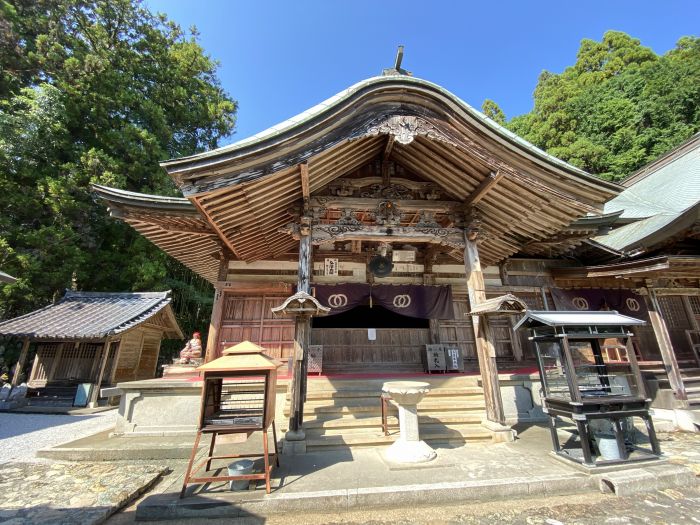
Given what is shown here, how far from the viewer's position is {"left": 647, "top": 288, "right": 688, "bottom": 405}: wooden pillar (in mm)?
6950

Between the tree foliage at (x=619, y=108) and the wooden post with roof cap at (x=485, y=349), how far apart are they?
20.8 metres

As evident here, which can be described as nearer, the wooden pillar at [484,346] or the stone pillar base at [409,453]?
the stone pillar base at [409,453]

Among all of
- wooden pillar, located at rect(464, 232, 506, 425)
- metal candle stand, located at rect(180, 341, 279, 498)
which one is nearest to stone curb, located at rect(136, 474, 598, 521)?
metal candle stand, located at rect(180, 341, 279, 498)

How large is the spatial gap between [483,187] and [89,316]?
15493mm

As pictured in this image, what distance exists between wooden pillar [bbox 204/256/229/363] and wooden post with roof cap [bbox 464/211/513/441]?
6.59m

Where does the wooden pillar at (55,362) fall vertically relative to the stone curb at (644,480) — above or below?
above

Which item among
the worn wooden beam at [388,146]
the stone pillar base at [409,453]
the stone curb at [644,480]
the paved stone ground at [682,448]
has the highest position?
the worn wooden beam at [388,146]

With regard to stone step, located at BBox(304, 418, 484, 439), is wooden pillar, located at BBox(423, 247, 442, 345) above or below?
above

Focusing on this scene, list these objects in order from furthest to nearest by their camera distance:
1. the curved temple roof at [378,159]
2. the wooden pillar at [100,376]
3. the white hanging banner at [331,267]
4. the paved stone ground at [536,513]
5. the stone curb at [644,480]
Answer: the wooden pillar at [100,376] → the white hanging banner at [331,267] → the curved temple roof at [378,159] → the stone curb at [644,480] → the paved stone ground at [536,513]

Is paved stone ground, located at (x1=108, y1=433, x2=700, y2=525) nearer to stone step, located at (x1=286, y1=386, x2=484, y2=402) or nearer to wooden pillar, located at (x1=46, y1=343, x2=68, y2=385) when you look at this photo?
stone step, located at (x1=286, y1=386, x2=484, y2=402)

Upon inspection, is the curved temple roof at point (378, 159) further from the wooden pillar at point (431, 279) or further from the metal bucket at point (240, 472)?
the metal bucket at point (240, 472)

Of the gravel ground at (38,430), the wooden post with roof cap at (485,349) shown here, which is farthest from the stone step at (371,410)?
the gravel ground at (38,430)

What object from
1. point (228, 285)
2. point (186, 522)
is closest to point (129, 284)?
point (228, 285)

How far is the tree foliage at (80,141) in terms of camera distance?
14.5 meters
